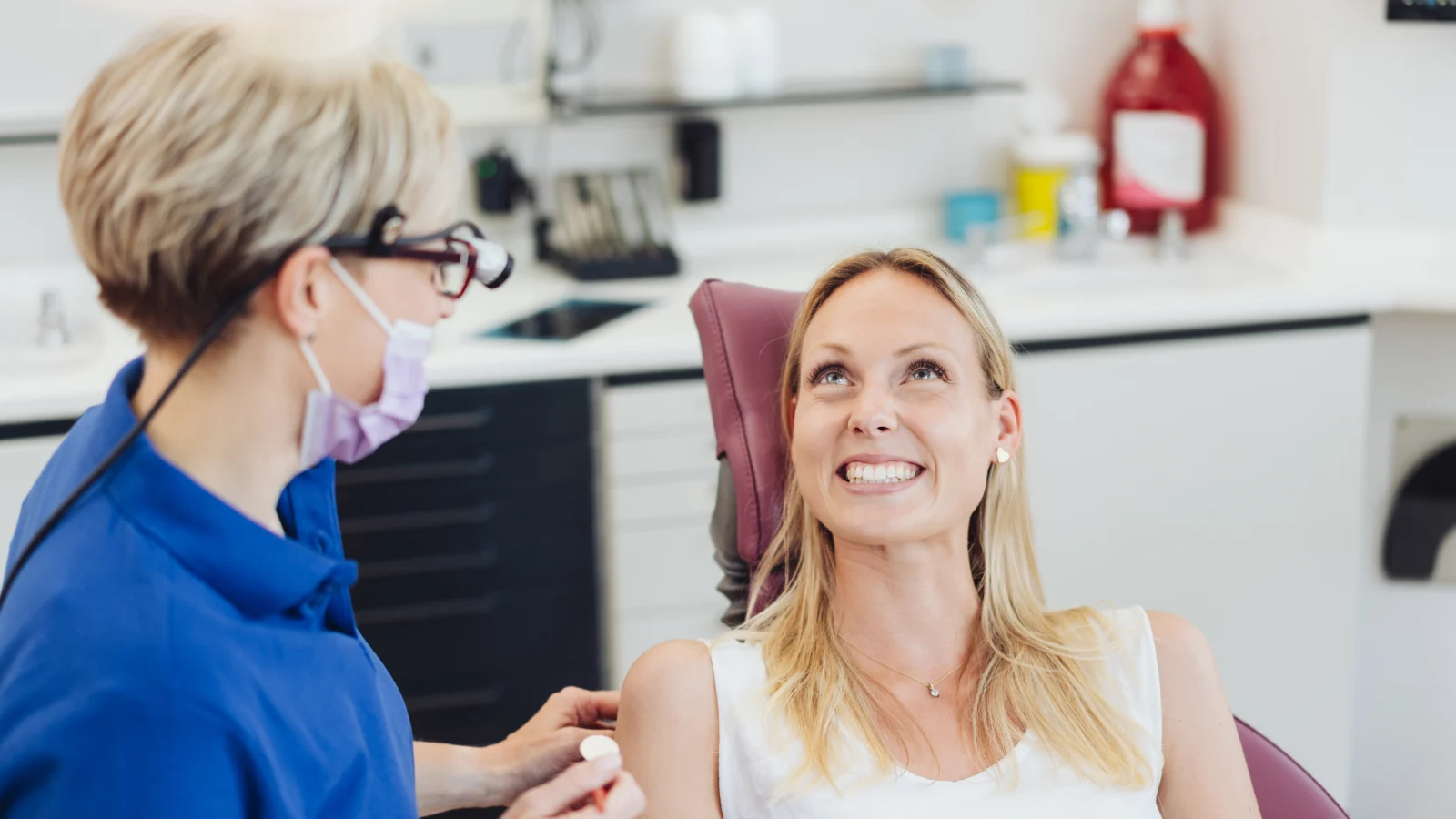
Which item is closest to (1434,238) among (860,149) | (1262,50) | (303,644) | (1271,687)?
(1262,50)

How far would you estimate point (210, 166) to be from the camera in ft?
3.21

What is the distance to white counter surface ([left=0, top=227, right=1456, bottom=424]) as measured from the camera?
7.93 feet

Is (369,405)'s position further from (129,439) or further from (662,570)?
(662,570)

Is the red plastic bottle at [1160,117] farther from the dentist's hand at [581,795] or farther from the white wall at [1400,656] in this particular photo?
the dentist's hand at [581,795]

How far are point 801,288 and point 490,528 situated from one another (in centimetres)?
76

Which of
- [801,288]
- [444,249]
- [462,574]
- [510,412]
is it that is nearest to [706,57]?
[801,288]

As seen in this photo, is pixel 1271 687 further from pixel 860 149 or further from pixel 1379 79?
pixel 860 149

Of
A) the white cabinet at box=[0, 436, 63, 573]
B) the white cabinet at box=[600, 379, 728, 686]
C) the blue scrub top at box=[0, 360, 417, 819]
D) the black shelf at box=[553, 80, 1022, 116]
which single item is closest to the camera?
the blue scrub top at box=[0, 360, 417, 819]

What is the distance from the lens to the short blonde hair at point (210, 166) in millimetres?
985

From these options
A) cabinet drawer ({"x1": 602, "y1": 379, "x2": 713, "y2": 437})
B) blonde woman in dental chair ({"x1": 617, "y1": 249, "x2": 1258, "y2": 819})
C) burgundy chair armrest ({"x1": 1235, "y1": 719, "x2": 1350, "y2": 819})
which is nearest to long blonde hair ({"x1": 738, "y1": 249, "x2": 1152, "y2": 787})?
blonde woman in dental chair ({"x1": 617, "y1": 249, "x2": 1258, "y2": 819})

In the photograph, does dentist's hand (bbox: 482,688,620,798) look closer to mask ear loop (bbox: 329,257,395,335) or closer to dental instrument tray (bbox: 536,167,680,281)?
mask ear loop (bbox: 329,257,395,335)

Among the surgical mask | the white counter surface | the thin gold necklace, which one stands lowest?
the thin gold necklace

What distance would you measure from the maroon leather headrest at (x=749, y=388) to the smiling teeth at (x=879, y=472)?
17 cm

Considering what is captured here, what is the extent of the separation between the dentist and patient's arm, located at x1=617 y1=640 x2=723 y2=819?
33 cm
